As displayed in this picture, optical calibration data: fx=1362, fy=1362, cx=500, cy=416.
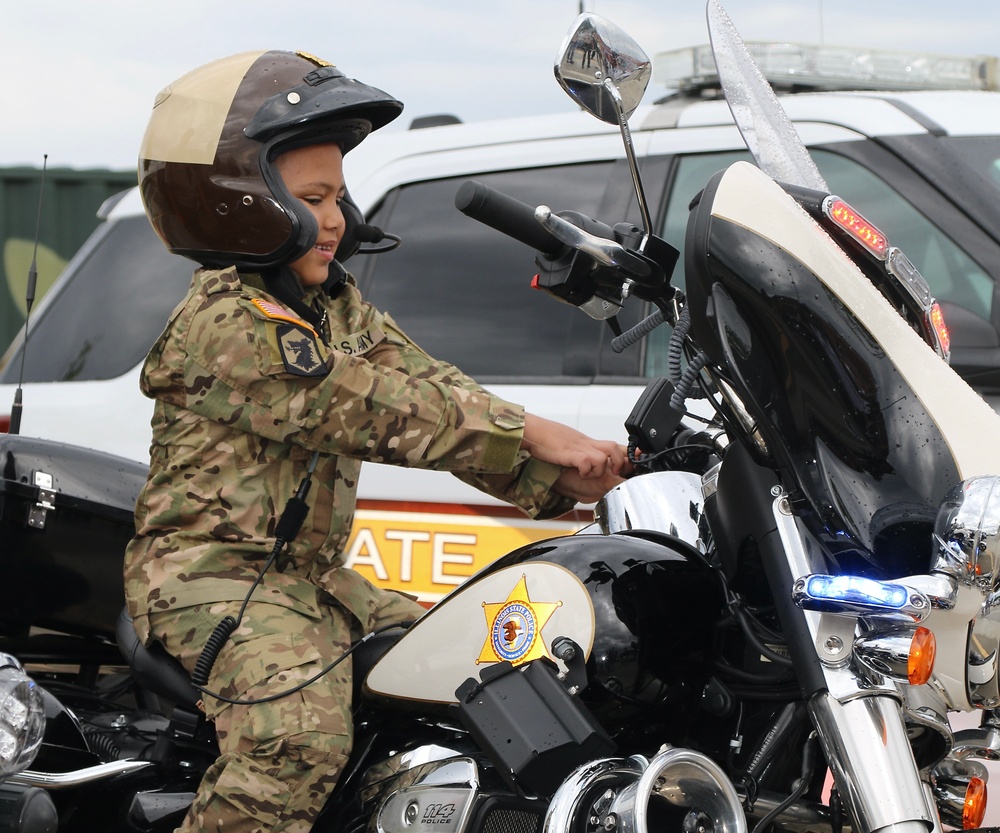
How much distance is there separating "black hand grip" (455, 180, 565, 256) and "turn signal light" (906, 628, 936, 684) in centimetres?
84

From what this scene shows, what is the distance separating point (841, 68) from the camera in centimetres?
496

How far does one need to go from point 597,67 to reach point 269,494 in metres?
0.93

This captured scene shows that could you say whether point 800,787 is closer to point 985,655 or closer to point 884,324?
point 985,655

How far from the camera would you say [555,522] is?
4.09 m

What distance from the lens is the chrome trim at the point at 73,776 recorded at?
2307 mm

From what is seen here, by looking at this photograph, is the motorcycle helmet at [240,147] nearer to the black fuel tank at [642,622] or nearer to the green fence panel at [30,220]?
the black fuel tank at [642,622]

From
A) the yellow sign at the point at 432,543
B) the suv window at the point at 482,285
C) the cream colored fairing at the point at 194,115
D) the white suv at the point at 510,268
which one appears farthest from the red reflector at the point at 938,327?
the suv window at the point at 482,285

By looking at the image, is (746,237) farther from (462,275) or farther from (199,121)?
(462,275)

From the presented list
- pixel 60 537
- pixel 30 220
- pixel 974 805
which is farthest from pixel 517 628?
pixel 30 220

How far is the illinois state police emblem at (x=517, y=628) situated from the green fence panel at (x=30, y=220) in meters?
10.4

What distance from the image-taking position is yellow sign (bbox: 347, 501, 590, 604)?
411 cm

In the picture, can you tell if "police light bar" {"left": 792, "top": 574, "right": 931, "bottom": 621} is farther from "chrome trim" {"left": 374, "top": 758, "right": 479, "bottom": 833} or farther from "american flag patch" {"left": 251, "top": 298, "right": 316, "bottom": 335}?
"american flag patch" {"left": 251, "top": 298, "right": 316, "bottom": 335}

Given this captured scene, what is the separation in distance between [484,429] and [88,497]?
3.43ft

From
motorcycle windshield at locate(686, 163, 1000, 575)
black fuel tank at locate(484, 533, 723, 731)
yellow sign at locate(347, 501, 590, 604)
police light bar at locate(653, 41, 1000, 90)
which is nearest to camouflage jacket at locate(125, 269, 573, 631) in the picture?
black fuel tank at locate(484, 533, 723, 731)
